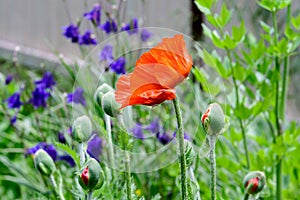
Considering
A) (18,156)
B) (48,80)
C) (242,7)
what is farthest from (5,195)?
(242,7)

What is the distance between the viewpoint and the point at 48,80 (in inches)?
86.2

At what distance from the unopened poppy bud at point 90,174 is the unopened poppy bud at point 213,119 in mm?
152

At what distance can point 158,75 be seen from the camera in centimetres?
88

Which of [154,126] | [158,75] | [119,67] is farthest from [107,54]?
[158,75]

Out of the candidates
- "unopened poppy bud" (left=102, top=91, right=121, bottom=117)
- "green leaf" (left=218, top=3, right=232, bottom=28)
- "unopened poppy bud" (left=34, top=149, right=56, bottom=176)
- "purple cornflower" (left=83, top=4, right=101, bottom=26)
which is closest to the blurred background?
"purple cornflower" (left=83, top=4, right=101, bottom=26)

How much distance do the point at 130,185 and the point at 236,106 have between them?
0.62 meters

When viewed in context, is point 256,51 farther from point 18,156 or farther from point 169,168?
point 18,156

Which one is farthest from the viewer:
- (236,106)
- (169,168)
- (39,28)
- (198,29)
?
(39,28)

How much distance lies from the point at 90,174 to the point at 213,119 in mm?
175

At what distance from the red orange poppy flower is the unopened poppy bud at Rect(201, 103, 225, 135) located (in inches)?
3.6

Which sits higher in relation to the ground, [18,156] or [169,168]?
[18,156]

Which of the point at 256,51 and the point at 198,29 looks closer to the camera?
the point at 256,51

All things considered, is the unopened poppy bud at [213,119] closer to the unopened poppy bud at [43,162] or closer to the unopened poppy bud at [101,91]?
the unopened poppy bud at [101,91]

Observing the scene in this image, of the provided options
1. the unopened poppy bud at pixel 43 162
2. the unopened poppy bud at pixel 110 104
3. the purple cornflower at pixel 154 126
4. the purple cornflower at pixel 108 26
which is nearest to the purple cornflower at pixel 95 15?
the purple cornflower at pixel 108 26
